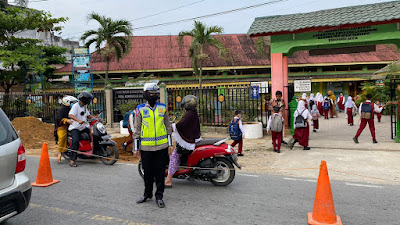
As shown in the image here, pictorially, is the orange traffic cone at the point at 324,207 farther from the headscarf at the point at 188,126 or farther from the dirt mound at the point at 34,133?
the dirt mound at the point at 34,133

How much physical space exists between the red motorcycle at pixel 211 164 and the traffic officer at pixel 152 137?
93 cm

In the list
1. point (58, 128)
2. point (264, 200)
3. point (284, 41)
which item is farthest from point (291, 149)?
point (58, 128)

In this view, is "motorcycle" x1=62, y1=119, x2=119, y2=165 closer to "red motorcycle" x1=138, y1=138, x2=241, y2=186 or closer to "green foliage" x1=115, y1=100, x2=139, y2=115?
"red motorcycle" x1=138, y1=138, x2=241, y2=186

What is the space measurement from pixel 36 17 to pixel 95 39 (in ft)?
15.1

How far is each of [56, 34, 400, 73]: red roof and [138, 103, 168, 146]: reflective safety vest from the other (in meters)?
24.6

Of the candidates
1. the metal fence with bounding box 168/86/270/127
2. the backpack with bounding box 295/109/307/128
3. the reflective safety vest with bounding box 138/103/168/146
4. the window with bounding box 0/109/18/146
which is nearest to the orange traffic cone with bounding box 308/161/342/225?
the reflective safety vest with bounding box 138/103/168/146

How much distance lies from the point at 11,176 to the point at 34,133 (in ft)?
36.3

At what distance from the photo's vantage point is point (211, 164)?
5859mm

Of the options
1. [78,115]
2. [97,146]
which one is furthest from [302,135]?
[78,115]

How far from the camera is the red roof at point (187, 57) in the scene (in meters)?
29.7

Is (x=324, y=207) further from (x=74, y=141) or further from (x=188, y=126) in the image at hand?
(x=74, y=141)

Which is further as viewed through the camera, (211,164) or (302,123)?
(302,123)

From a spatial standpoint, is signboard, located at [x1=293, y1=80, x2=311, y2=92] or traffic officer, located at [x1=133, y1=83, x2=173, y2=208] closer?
traffic officer, located at [x1=133, y1=83, x2=173, y2=208]

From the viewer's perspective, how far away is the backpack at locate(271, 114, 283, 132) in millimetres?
9406
